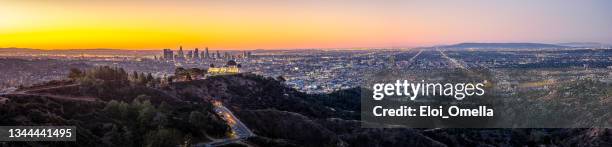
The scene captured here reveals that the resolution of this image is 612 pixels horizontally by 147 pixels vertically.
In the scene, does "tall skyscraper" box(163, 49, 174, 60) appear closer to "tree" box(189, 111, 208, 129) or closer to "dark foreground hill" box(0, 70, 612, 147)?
"dark foreground hill" box(0, 70, 612, 147)

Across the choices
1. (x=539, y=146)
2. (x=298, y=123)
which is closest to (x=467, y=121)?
(x=539, y=146)

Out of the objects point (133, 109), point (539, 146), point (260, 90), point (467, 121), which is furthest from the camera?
point (260, 90)

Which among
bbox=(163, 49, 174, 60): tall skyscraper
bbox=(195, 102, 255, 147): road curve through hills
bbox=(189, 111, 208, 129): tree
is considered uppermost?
bbox=(163, 49, 174, 60): tall skyscraper

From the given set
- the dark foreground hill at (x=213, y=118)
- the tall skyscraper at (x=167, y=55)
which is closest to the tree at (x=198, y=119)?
the dark foreground hill at (x=213, y=118)

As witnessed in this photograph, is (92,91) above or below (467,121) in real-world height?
above

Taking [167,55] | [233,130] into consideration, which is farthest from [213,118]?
[167,55]

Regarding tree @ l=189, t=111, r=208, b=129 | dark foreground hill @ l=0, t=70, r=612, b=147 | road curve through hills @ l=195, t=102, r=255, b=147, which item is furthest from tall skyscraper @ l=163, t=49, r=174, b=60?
tree @ l=189, t=111, r=208, b=129

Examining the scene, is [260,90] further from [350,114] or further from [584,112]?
[584,112]

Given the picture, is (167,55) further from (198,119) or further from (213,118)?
(198,119)

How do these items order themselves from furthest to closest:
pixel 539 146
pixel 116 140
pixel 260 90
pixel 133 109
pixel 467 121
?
pixel 260 90 < pixel 467 121 < pixel 539 146 < pixel 133 109 < pixel 116 140
